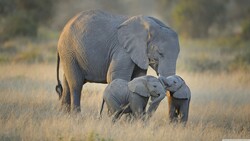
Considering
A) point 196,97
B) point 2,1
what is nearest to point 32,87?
point 196,97

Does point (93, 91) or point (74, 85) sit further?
point (93, 91)

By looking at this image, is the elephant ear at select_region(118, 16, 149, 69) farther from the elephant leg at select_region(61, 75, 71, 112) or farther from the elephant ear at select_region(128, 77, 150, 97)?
the elephant leg at select_region(61, 75, 71, 112)

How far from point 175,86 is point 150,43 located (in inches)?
44.8

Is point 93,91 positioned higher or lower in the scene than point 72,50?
lower

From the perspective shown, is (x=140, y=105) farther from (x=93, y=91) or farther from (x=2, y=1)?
(x=2, y=1)

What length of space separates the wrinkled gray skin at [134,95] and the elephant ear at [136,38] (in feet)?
2.26

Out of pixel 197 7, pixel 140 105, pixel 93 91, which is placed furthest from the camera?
pixel 197 7

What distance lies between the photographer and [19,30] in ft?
97.8

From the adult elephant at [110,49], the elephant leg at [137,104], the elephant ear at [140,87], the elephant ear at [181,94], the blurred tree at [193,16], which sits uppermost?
the adult elephant at [110,49]

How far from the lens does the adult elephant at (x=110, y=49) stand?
11.2 m

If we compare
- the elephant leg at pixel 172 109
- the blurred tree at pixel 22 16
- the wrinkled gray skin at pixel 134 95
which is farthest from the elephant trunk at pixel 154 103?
the blurred tree at pixel 22 16

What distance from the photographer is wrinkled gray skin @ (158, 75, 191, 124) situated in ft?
34.6

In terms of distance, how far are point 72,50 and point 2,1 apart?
2012cm

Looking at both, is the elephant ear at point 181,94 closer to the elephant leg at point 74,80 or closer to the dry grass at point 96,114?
the dry grass at point 96,114
